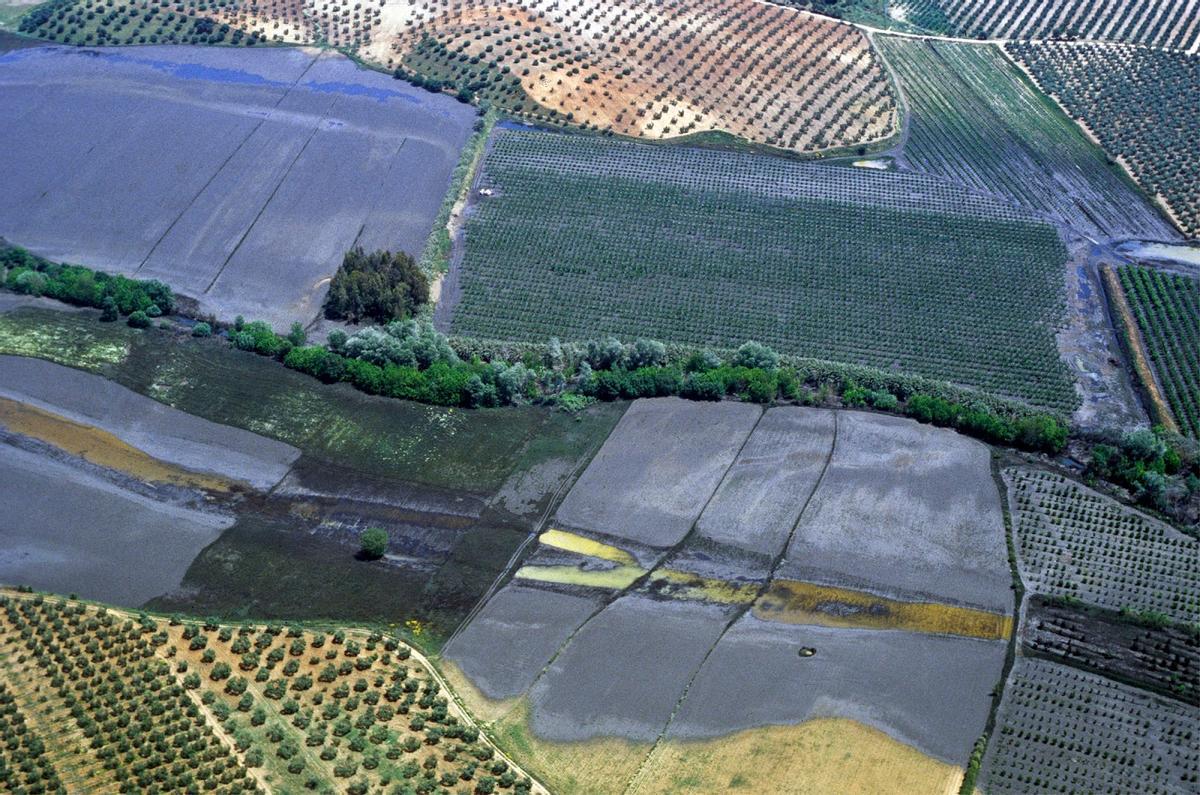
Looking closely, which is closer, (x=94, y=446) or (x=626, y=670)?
(x=626, y=670)

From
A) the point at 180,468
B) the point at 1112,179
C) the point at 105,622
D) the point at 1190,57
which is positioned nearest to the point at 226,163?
the point at 180,468

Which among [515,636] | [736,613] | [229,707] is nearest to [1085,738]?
[736,613]

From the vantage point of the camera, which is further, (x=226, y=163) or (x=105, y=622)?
(x=226, y=163)

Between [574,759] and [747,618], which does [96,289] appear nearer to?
[574,759]

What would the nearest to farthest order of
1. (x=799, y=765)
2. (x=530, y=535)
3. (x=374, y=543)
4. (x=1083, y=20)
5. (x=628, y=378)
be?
(x=799, y=765) < (x=374, y=543) < (x=530, y=535) < (x=628, y=378) < (x=1083, y=20)

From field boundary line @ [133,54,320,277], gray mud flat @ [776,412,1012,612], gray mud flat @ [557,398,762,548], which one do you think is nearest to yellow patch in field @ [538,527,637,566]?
gray mud flat @ [557,398,762,548]

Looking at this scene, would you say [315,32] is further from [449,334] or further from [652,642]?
[652,642]
